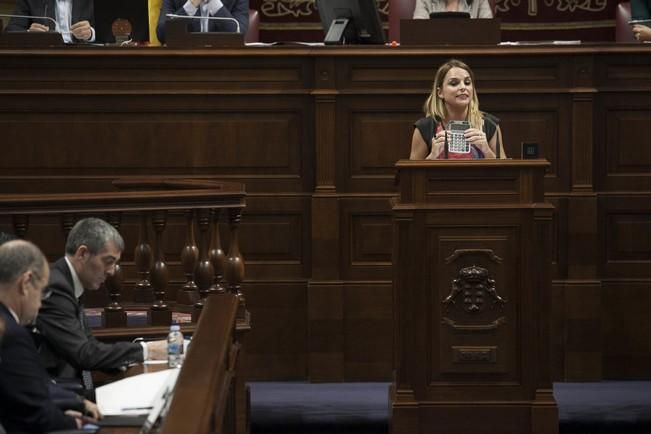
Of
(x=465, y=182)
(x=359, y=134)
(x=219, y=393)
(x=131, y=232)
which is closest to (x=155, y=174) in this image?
(x=131, y=232)

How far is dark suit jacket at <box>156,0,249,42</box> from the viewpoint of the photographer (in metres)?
8.85

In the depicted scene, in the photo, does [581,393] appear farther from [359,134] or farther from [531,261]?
[359,134]

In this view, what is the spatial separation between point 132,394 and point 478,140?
2.58 meters

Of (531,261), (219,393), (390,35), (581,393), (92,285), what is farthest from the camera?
(390,35)

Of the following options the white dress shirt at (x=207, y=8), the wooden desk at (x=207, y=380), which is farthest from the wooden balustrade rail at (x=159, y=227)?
the white dress shirt at (x=207, y=8)

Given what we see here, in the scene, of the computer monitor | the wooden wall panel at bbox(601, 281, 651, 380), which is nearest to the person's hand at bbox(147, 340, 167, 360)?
the computer monitor

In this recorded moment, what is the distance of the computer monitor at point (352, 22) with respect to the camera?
7.96 meters

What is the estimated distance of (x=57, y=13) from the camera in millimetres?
9102

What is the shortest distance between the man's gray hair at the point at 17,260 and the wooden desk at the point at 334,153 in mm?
3611

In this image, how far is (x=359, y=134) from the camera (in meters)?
7.95

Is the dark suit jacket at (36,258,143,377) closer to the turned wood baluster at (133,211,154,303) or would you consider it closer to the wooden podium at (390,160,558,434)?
the turned wood baluster at (133,211,154,303)

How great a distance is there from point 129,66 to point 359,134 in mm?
1413

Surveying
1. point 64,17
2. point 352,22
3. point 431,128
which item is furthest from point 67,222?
point 64,17

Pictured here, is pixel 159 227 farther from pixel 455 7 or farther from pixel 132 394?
pixel 455 7
